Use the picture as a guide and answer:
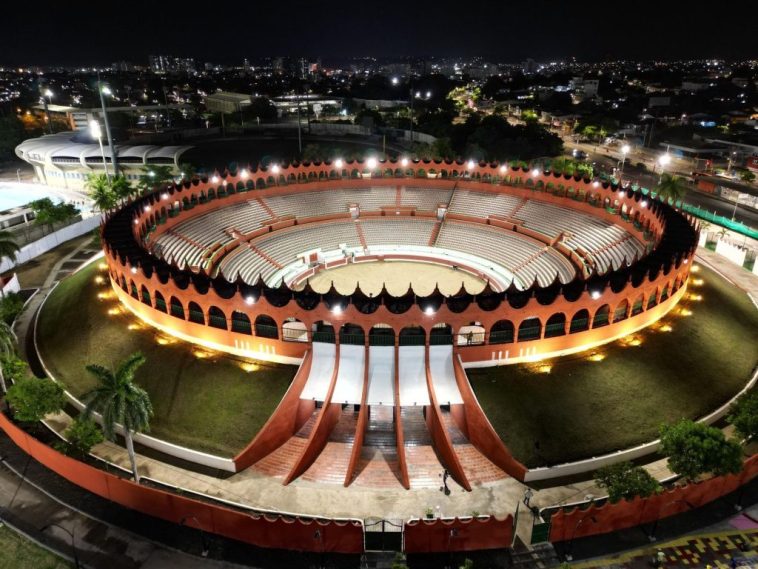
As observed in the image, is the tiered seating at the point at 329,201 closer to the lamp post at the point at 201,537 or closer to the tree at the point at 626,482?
the lamp post at the point at 201,537

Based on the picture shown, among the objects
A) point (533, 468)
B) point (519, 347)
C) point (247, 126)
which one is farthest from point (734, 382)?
point (247, 126)

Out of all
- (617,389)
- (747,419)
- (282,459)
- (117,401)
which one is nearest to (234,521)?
(282,459)

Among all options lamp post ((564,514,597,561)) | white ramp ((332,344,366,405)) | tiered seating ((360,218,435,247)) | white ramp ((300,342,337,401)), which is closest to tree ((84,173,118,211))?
tiered seating ((360,218,435,247))

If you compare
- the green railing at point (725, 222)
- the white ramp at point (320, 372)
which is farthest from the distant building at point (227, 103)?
the white ramp at point (320, 372)

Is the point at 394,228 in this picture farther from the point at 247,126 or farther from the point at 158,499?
the point at 247,126

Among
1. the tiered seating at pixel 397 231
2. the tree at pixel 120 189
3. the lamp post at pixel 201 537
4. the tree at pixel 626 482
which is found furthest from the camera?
the tree at pixel 120 189

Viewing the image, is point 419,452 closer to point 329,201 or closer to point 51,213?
point 329,201
